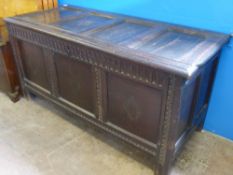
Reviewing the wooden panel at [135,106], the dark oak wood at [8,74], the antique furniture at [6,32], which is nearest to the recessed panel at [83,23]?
the wooden panel at [135,106]

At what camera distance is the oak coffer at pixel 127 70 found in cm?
120

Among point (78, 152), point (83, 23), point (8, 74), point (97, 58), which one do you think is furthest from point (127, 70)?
point (8, 74)

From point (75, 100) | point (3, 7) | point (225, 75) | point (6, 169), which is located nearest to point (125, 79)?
point (75, 100)

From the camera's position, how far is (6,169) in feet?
5.16

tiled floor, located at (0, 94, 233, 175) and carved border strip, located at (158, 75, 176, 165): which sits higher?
carved border strip, located at (158, 75, 176, 165)

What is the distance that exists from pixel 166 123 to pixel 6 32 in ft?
5.59

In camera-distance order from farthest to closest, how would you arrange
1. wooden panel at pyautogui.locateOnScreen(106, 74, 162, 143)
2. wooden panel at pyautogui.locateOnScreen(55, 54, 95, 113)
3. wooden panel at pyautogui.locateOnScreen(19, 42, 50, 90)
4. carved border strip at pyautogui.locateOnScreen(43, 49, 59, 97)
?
wooden panel at pyautogui.locateOnScreen(19, 42, 50, 90) < carved border strip at pyautogui.locateOnScreen(43, 49, 59, 97) < wooden panel at pyautogui.locateOnScreen(55, 54, 95, 113) < wooden panel at pyautogui.locateOnScreen(106, 74, 162, 143)

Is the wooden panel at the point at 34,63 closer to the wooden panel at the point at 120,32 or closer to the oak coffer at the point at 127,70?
the oak coffer at the point at 127,70

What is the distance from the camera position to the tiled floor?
1562 millimetres

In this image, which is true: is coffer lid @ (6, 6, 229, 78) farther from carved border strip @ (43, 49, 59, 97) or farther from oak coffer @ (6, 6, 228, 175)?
carved border strip @ (43, 49, 59, 97)

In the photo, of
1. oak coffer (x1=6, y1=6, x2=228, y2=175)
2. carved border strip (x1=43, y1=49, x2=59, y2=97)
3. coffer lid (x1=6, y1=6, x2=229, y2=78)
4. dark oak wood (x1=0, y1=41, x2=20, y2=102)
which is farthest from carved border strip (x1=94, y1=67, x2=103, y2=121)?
dark oak wood (x1=0, y1=41, x2=20, y2=102)

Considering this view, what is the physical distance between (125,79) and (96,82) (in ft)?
0.75

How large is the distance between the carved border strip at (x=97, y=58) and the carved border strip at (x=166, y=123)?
0.16ft

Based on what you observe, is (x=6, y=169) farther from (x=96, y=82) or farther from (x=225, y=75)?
(x=225, y=75)
